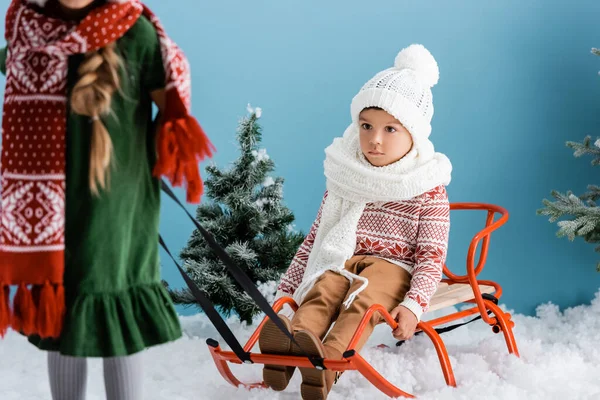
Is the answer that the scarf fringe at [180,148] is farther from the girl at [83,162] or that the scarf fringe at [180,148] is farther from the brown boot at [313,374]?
the brown boot at [313,374]

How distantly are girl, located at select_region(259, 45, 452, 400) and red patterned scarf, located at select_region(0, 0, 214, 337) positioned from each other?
36.6 inches

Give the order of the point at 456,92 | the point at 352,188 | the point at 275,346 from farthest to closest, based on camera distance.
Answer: the point at 456,92, the point at 352,188, the point at 275,346

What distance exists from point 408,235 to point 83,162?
121 centimetres

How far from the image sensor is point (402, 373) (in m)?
2.30

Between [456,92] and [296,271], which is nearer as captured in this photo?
[296,271]

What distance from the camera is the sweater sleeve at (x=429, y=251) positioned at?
2113 millimetres

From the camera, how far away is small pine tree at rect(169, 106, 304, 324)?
2.79m

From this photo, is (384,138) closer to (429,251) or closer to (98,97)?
(429,251)

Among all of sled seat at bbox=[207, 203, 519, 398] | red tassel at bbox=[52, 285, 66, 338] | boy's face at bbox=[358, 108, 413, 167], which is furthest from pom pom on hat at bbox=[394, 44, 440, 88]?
red tassel at bbox=[52, 285, 66, 338]

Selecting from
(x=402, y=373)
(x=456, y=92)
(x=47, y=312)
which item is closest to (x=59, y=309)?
(x=47, y=312)

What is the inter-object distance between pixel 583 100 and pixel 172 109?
8.69ft

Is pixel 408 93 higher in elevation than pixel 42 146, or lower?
higher

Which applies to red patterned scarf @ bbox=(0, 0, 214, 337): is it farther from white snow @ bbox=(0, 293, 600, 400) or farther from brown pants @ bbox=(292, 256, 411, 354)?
white snow @ bbox=(0, 293, 600, 400)

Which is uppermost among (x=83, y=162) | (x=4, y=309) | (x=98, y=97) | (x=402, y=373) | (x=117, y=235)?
(x=98, y=97)
